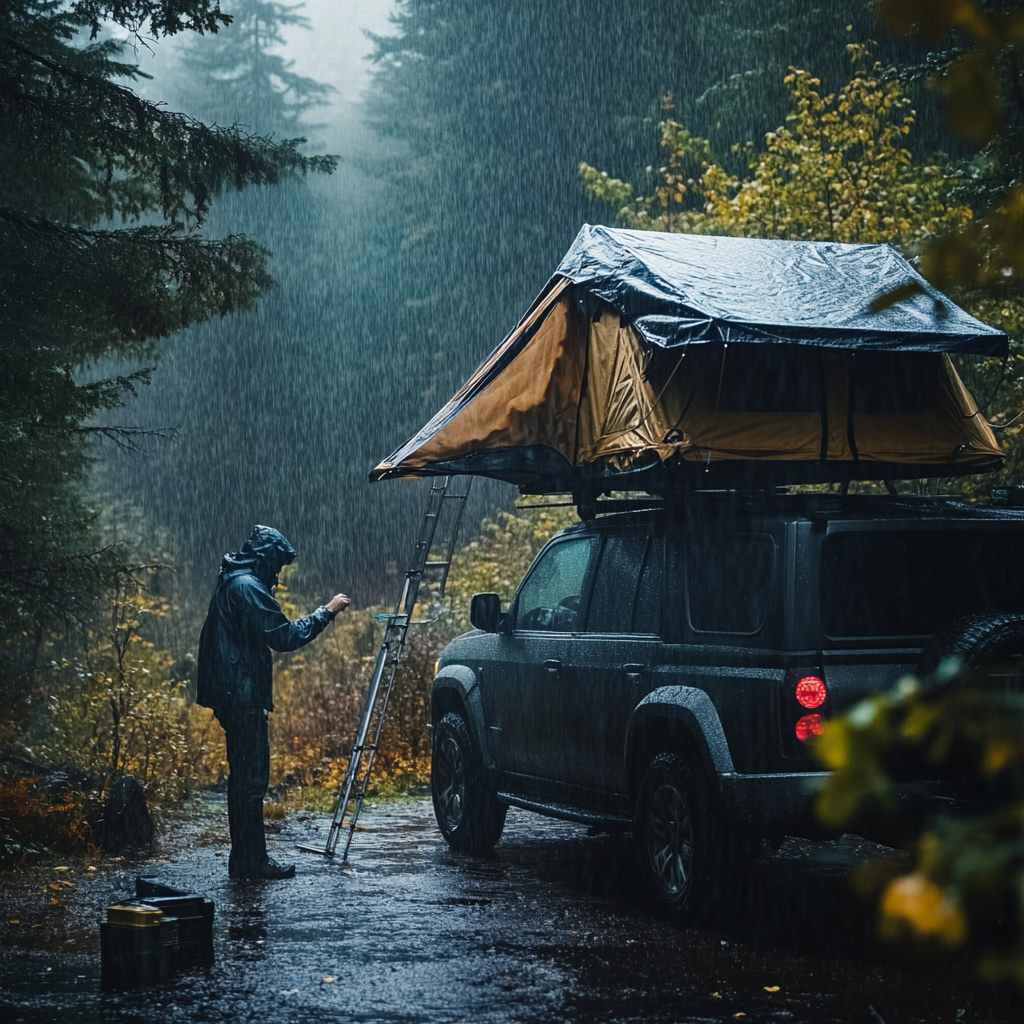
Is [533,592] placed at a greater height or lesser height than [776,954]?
greater

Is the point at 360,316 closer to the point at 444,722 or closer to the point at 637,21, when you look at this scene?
the point at 637,21

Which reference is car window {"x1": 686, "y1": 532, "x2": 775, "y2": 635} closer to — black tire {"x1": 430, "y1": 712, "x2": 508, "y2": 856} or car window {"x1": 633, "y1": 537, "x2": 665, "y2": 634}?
car window {"x1": 633, "y1": 537, "x2": 665, "y2": 634}

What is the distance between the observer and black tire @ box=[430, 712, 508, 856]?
9805mm

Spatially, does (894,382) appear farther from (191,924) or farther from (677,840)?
(191,924)

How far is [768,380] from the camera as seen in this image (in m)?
8.60

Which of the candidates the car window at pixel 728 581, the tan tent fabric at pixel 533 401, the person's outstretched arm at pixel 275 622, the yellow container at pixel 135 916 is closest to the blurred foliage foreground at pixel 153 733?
the person's outstretched arm at pixel 275 622

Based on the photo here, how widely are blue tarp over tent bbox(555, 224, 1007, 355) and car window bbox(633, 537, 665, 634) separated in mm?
1143

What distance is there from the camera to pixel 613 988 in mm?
6098

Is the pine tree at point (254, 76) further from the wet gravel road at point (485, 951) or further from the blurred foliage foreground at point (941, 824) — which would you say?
the blurred foliage foreground at point (941, 824)

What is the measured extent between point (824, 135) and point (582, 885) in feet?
31.3

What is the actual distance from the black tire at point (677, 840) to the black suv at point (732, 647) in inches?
0.4

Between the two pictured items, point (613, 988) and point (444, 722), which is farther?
point (444, 722)

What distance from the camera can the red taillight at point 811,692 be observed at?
6.64 meters

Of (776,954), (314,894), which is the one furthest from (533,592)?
(776,954)
